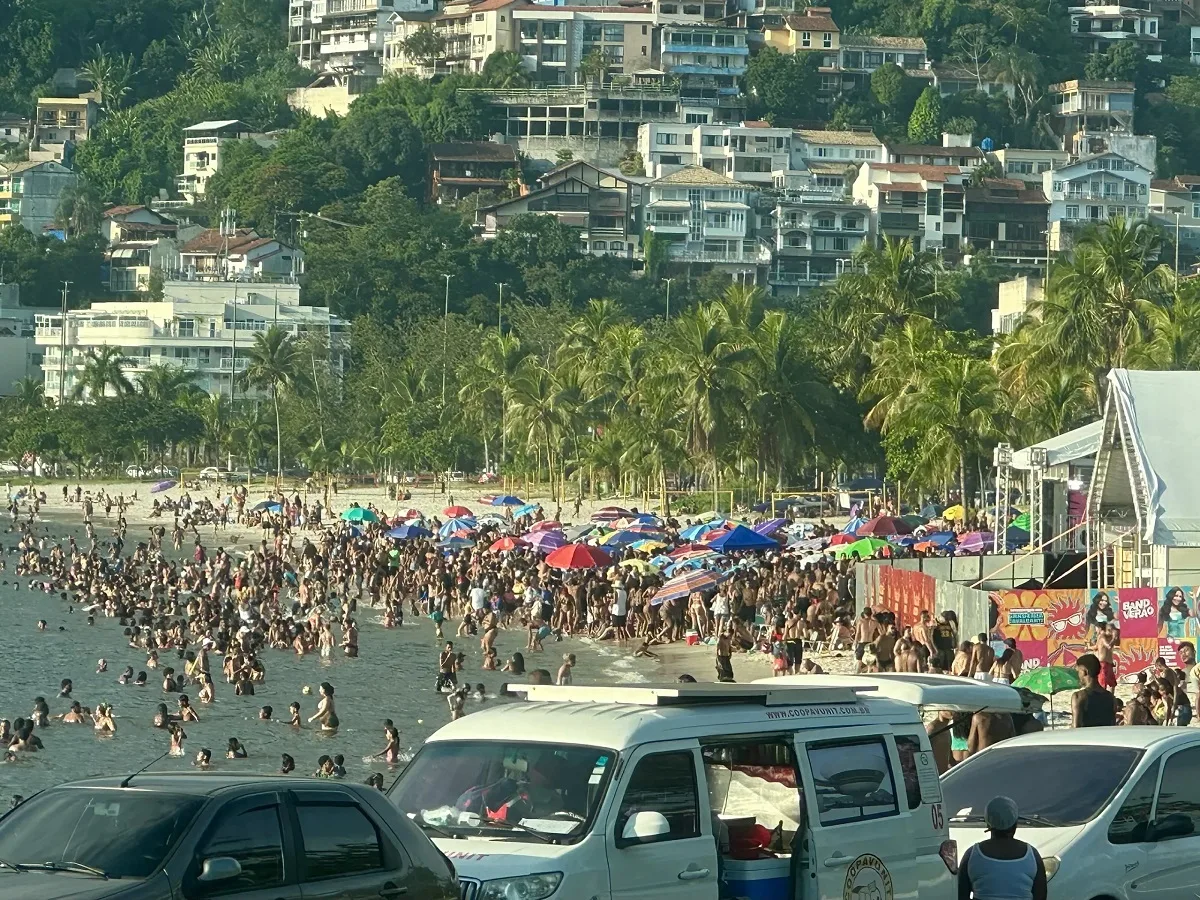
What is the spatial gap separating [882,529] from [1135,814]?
3157 cm

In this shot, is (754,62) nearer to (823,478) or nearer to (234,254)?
(234,254)

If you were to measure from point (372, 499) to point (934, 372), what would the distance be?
104ft

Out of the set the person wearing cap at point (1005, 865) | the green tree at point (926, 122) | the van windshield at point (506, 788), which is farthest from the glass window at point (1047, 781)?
the green tree at point (926, 122)

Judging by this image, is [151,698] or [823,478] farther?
[823,478]

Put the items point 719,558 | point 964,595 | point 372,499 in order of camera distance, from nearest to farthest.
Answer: point 964,595, point 719,558, point 372,499

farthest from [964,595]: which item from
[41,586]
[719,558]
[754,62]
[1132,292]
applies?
[754,62]

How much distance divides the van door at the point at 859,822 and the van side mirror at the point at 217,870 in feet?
9.36

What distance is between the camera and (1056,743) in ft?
34.1

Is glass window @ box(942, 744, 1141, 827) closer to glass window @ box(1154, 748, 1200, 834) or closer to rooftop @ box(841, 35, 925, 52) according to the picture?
glass window @ box(1154, 748, 1200, 834)

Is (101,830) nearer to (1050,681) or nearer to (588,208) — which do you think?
(1050,681)

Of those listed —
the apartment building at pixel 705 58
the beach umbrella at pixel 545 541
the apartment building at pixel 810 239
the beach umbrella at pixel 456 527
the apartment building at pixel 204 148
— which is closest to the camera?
the beach umbrella at pixel 545 541

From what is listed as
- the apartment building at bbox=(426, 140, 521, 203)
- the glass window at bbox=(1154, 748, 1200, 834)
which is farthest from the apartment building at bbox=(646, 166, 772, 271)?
the glass window at bbox=(1154, 748, 1200, 834)

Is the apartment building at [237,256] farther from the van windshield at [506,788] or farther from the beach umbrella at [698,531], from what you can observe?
the van windshield at [506,788]

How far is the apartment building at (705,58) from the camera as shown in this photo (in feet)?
485
